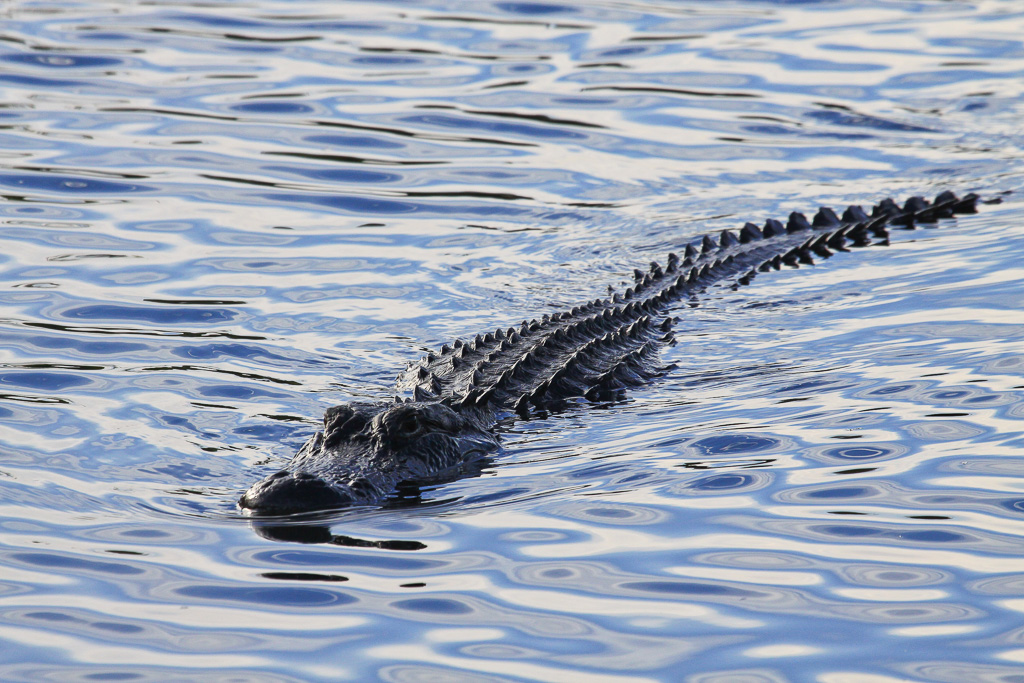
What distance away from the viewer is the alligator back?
25.4 ft

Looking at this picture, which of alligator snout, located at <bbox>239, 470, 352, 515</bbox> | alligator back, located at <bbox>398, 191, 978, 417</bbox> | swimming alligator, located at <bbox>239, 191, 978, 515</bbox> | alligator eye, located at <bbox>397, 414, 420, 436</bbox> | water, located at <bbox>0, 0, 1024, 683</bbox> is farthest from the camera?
alligator back, located at <bbox>398, 191, 978, 417</bbox>

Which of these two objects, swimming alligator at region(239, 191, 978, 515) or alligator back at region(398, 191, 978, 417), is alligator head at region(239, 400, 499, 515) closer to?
swimming alligator at region(239, 191, 978, 515)

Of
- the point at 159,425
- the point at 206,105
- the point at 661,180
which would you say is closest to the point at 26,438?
the point at 159,425

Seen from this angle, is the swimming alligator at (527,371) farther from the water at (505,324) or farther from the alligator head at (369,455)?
the water at (505,324)

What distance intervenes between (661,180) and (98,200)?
5564 millimetres

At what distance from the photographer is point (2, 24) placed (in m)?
17.6

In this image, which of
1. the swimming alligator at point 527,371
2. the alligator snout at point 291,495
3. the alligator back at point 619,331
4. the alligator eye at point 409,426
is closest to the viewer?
the alligator snout at point 291,495

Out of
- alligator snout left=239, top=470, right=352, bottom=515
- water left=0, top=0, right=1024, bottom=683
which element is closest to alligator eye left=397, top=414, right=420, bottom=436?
water left=0, top=0, right=1024, bottom=683

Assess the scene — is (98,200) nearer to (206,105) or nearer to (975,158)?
(206,105)

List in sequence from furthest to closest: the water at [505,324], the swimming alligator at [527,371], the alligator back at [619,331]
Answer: the alligator back at [619,331], the swimming alligator at [527,371], the water at [505,324]

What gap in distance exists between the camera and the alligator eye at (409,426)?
665 centimetres

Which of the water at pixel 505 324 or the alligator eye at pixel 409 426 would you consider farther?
the alligator eye at pixel 409 426

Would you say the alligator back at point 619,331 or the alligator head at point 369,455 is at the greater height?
the alligator back at point 619,331

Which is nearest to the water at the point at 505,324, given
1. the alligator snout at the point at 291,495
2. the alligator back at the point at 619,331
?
the alligator snout at the point at 291,495
